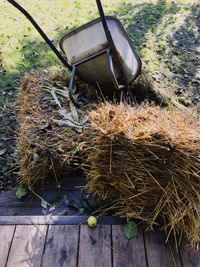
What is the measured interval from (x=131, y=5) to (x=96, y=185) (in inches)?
175

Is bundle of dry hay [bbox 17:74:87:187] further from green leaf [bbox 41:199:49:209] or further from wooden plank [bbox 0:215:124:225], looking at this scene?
wooden plank [bbox 0:215:124:225]

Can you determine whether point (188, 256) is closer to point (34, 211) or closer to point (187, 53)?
point (34, 211)

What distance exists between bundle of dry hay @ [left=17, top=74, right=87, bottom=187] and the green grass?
827mm

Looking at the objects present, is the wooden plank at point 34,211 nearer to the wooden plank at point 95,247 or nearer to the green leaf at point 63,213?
the green leaf at point 63,213

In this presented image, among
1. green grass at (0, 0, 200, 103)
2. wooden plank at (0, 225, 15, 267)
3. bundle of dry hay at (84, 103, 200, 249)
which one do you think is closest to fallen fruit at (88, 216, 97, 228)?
bundle of dry hay at (84, 103, 200, 249)

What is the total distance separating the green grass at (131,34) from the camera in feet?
13.4

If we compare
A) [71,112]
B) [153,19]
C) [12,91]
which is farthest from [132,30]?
[71,112]

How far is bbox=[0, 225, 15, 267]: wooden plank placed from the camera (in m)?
1.84

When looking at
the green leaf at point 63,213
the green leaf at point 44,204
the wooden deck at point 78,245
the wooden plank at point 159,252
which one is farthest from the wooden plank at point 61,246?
the wooden plank at point 159,252

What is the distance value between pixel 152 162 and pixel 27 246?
816mm

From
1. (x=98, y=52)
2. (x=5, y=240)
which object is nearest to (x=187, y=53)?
(x=98, y=52)

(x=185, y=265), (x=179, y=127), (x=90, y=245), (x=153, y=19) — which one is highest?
(x=179, y=127)

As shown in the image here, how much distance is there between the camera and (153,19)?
17.7ft

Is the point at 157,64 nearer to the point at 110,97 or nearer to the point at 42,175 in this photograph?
the point at 110,97
